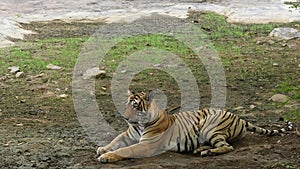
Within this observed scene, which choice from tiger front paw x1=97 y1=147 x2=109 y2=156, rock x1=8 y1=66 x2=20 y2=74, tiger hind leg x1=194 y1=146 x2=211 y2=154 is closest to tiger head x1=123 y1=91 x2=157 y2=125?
tiger front paw x1=97 y1=147 x2=109 y2=156

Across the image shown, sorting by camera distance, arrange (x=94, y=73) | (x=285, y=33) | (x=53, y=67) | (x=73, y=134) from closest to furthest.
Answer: (x=73, y=134) < (x=94, y=73) < (x=53, y=67) < (x=285, y=33)

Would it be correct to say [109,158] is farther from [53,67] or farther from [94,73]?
[53,67]

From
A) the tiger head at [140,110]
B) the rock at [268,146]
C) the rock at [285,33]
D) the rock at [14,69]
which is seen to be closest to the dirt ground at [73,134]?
the rock at [268,146]

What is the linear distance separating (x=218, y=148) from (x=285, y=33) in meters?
7.07

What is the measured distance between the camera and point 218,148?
18.6 ft

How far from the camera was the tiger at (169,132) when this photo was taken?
5.66 m

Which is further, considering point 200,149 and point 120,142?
point 120,142

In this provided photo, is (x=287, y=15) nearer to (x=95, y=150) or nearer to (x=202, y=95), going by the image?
(x=202, y=95)

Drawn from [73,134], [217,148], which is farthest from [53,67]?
[217,148]

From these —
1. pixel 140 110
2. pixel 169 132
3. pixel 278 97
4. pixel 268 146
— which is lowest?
pixel 278 97

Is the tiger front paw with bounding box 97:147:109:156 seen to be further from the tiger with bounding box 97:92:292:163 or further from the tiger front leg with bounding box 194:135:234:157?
the tiger front leg with bounding box 194:135:234:157

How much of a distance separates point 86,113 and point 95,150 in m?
1.64

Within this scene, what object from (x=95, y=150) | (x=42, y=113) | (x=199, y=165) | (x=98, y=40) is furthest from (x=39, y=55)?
(x=199, y=165)

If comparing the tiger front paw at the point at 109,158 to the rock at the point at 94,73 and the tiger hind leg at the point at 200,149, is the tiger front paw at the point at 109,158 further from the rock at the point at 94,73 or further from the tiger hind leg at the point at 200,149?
the rock at the point at 94,73
